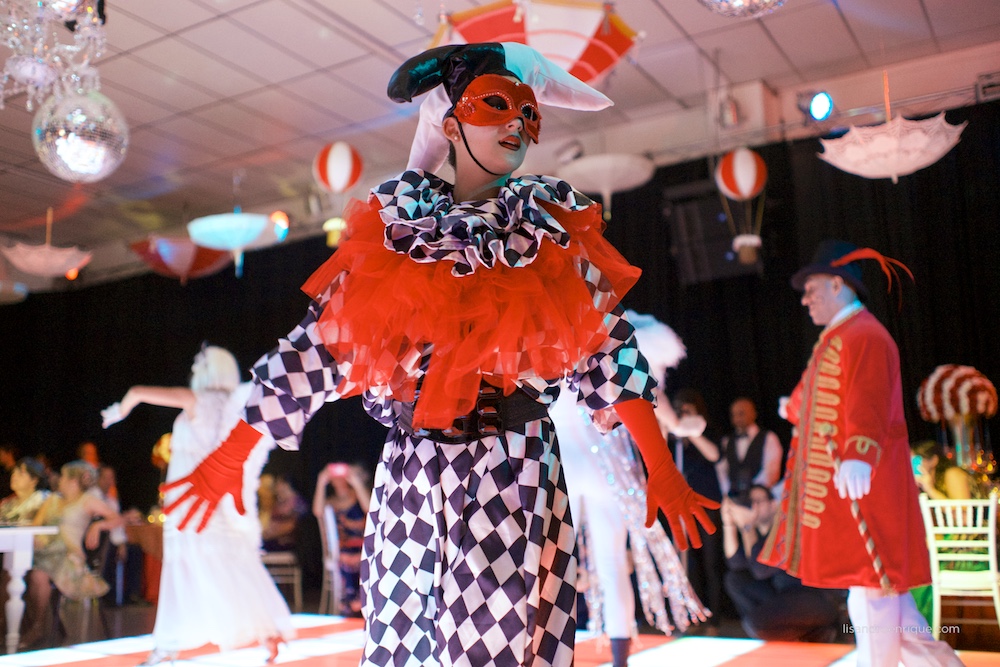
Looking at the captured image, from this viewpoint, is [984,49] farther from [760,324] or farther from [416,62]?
[416,62]

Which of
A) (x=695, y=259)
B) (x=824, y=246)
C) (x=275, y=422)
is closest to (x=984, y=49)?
(x=695, y=259)

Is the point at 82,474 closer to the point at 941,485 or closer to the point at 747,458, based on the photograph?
the point at 747,458

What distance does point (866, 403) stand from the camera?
2750 millimetres

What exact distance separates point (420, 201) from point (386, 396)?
0.35m

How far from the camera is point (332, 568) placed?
6590 mm

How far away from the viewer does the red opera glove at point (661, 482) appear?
57.7 inches

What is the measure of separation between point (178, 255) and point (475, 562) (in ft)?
24.0

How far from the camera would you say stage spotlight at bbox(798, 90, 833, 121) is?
19.4 feet

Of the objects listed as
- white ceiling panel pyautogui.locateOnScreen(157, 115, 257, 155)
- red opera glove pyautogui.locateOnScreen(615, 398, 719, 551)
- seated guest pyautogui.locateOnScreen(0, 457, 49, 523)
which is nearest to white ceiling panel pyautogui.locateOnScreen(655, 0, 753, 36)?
white ceiling panel pyautogui.locateOnScreen(157, 115, 257, 155)

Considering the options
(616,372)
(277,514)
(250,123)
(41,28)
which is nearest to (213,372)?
(41,28)

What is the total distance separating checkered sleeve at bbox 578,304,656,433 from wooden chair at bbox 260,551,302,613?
6.02 m

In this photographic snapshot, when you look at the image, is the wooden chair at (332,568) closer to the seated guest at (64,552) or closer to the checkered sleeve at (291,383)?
the seated guest at (64,552)

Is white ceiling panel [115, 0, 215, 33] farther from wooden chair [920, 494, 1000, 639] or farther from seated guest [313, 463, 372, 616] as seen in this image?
wooden chair [920, 494, 1000, 639]

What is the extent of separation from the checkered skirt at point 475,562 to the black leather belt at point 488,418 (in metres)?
0.01
